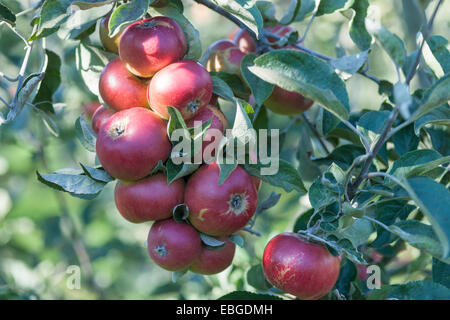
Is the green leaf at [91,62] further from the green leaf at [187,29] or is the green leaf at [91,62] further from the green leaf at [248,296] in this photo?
the green leaf at [248,296]

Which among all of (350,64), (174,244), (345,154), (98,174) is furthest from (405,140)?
(98,174)

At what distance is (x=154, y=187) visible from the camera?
3.15 ft

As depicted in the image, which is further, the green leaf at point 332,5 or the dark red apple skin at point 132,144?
the green leaf at point 332,5

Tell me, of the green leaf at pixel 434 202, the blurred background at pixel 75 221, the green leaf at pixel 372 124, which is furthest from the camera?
the blurred background at pixel 75 221

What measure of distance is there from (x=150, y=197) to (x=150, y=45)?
281mm

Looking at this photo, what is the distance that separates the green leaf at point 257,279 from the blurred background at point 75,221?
10 centimetres

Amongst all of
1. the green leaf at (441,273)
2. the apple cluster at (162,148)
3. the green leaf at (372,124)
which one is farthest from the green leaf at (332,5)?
the green leaf at (441,273)

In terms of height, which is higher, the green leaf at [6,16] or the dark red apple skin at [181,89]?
the green leaf at [6,16]

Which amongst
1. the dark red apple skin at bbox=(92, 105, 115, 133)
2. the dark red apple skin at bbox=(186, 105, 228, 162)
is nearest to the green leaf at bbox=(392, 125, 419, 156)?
the dark red apple skin at bbox=(186, 105, 228, 162)

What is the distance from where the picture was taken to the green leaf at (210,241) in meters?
0.99

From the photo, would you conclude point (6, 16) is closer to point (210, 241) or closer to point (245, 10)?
point (245, 10)

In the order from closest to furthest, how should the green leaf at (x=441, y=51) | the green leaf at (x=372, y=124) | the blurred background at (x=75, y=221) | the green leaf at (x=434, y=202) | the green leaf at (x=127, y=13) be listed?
the green leaf at (x=434, y=202) < the green leaf at (x=127, y=13) < the green leaf at (x=372, y=124) < the green leaf at (x=441, y=51) < the blurred background at (x=75, y=221)
